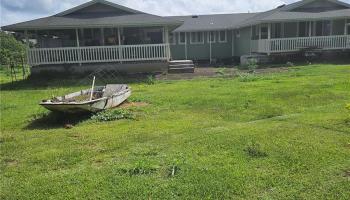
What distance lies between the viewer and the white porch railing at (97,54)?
19.6 meters

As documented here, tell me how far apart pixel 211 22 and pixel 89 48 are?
49.4 feet

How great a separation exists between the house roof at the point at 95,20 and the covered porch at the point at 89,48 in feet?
2.23

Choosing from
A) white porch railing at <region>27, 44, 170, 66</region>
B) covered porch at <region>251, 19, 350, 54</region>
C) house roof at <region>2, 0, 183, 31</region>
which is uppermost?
house roof at <region>2, 0, 183, 31</region>

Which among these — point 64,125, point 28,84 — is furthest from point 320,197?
point 28,84

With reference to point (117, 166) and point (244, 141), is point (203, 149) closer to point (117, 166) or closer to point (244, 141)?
point (244, 141)

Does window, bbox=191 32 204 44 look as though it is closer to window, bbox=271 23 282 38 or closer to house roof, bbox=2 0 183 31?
window, bbox=271 23 282 38

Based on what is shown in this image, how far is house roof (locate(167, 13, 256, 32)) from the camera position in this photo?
2988cm

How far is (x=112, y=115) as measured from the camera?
9.41 m

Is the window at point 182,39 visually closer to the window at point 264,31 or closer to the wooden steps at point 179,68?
the window at point 264,31

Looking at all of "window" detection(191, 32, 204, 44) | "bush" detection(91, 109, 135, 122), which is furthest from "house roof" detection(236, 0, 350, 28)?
"bush" detection(91, 109, 135, 122)

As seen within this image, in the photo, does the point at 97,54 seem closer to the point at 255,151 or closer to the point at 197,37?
the point at 197,37

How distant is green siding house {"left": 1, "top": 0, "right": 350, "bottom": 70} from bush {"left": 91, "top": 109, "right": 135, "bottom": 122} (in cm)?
1056

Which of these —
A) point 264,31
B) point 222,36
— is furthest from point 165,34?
point 222,36

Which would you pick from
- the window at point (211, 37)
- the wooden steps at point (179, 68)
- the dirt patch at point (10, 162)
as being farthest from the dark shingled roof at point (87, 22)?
the dirt patch at point (10, 162)
